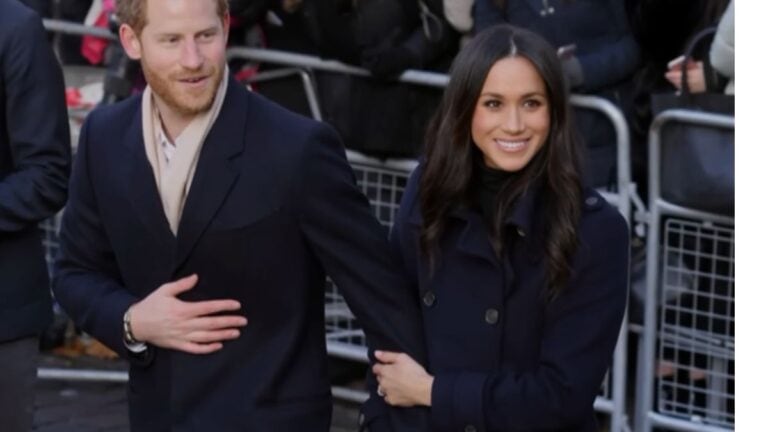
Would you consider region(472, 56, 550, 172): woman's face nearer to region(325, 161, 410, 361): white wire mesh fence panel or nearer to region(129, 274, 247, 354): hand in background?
region(129, 274, 247, 354): hand in background

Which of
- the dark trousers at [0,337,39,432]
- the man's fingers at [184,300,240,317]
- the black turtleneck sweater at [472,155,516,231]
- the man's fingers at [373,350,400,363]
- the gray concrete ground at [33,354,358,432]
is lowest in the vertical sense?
the gray concrete ground at [33,354,358,432]

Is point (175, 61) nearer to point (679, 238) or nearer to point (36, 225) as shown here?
point (36, 225)

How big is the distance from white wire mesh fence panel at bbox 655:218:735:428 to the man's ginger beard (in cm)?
277

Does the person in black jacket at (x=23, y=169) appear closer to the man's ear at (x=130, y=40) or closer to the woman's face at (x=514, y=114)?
the man's ear at (x=130, y=40)

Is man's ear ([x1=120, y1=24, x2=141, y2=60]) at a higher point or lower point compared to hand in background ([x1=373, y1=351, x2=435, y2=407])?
higher

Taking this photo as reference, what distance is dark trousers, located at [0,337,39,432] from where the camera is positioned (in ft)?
15.7

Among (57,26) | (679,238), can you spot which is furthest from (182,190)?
(57,26)

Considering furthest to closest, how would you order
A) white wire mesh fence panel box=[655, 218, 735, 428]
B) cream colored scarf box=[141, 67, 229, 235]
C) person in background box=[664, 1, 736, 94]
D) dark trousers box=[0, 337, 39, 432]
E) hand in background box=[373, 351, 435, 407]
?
white wire mesh fence panel box=[655, 218, 735, 428] → person in background box=[664, 1, 736, 94] → dark trousers box=[0, 337, 39, 432] → cream colored scarf box=[141, 67, 229, 235] → hand in background box=[373, 351, 435, 407]

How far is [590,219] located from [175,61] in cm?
95

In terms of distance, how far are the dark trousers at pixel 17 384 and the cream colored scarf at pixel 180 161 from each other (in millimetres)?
1201

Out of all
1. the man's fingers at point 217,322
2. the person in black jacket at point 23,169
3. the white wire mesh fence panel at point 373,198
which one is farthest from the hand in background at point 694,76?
the man's fingers at point 217,322

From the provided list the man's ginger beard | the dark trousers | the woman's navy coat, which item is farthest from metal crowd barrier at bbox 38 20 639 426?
the man's ginger beard

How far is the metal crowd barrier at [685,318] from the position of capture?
6.11m

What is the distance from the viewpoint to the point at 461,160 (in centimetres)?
375
